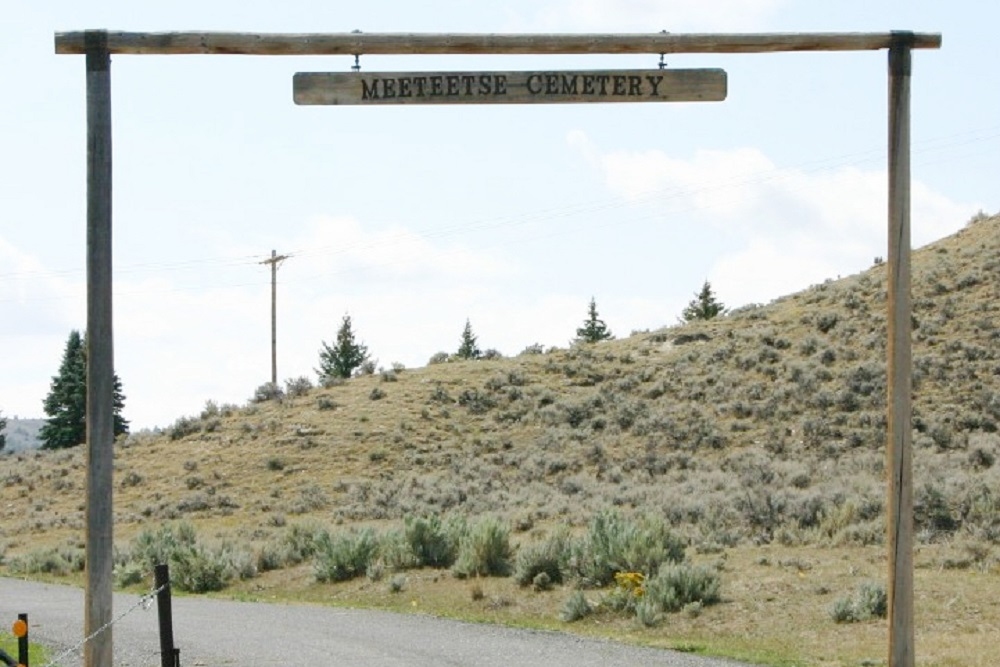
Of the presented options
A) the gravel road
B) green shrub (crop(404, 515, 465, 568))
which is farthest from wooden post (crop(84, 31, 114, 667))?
green shrub (crop(404, 515, 465, 568))

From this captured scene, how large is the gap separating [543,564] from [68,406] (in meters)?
66.9

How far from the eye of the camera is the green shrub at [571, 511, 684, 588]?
20.6m

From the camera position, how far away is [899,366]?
35.2ft

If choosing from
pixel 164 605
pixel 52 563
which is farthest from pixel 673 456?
pixel 164 605

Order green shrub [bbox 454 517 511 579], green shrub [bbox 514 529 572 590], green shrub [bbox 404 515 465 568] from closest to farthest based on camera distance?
green shrub [bbox 514 529 572 590]
green shrub [bbox 454 517 511 579]
green shrub [bbox 404 515 465 568]

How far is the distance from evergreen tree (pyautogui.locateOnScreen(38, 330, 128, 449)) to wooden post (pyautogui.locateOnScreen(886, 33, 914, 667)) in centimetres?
7449

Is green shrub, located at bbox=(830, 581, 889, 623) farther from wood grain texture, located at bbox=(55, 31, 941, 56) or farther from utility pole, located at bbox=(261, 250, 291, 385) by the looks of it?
utility pole, located at bbox=(261, 250, 291, 385)

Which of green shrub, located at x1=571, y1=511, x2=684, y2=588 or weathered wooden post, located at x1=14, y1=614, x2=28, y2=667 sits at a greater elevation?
weathered wooden post, located at x1=14, y1=614, x2=28, y2=667

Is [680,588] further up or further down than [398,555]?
further up

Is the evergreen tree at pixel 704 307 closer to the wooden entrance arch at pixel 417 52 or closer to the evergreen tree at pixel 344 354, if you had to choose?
the evergreen tree at pixel 344 354

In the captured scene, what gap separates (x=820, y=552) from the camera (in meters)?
22.3

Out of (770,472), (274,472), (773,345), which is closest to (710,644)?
(770,472)

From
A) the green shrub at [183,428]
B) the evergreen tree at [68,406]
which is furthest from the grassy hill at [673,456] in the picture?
the evergreen tree at [68,406]

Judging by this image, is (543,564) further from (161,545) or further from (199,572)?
(161,545)
